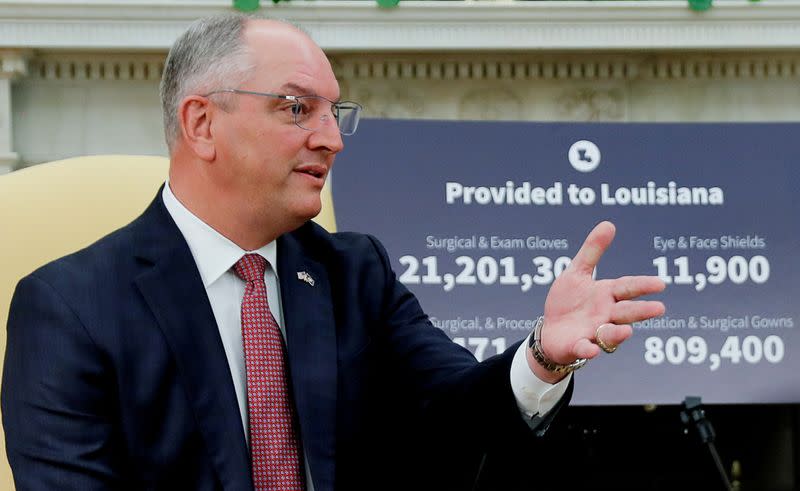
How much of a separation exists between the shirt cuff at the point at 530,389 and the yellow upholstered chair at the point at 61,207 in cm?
75

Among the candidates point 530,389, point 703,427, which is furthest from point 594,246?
point 703,427

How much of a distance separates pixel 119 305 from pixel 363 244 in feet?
1.49

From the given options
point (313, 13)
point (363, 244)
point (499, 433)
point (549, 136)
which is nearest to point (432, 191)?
point (549, 136)

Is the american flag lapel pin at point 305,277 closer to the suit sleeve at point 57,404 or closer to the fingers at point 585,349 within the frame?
the suit sleeve at point 57,404

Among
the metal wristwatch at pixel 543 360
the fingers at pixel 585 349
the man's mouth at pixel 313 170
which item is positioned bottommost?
the metal wristwatch at pixel 543 360

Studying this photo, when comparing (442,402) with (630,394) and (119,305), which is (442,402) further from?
(630,394)

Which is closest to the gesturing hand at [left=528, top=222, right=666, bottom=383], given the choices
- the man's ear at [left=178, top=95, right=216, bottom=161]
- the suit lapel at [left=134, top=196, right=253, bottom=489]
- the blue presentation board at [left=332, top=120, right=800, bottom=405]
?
the suit lapel at [left=134, top=196, right=253, bottom=489]

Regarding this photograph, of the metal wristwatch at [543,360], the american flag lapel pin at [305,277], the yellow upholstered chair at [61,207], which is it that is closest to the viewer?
the metal wristwatch at [543,360]

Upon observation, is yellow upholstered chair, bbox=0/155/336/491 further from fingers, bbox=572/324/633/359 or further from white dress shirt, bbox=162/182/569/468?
fingers, bbox=572/324/633/359

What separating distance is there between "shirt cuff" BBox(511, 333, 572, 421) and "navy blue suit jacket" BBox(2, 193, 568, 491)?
18mm

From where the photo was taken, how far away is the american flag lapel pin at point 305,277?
1674mm

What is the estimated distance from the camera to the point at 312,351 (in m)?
1.60

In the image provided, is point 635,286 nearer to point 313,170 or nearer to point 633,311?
point 633,311

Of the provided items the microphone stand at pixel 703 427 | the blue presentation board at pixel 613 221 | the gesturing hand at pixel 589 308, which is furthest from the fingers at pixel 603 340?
the blue presentation board at pixel 613 221
